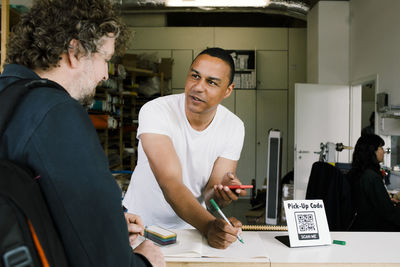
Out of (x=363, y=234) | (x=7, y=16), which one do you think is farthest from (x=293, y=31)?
(x=363, y=234)

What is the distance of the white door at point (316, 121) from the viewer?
5336 millimetres

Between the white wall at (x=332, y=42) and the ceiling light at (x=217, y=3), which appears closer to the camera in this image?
the ceiling light at (x=217, y=3)

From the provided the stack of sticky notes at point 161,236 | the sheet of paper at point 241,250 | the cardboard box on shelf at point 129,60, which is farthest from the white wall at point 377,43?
the stack of sticky notes at point 161,236

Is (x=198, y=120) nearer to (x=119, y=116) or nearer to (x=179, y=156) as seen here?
(x=179, y=156)

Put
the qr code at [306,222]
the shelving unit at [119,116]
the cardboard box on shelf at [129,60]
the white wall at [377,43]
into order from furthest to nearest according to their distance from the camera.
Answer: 1. the cardboard box on shelf at [129,60]
2. the shelving unit at [119,116]
3. the white wall at [377,43]
4. the qr code at [306,222]

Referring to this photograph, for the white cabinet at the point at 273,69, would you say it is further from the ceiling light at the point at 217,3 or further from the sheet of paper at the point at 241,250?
the sheet of paper at the point at 241,250

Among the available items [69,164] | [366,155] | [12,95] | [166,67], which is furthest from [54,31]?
[166,67]

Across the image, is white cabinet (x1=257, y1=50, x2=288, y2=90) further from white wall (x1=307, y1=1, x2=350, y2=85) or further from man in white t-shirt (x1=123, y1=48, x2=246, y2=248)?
man in white t-shirt (x1=123, y1=48, x2=246, y2=248)

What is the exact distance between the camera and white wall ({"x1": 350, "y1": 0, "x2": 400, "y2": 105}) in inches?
165

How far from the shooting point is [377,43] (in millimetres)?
4625

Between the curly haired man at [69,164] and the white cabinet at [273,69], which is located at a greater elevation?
the white cabinet at [273,69]

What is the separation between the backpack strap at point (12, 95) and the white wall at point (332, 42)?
548 cm

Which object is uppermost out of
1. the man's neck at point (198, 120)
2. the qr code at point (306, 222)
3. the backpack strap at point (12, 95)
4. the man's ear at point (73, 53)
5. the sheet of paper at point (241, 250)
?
the man's ear at point (73, 53)

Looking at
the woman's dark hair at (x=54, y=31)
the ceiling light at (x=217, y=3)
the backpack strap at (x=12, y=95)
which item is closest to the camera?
the backpack strap at (x=12, y=95)
